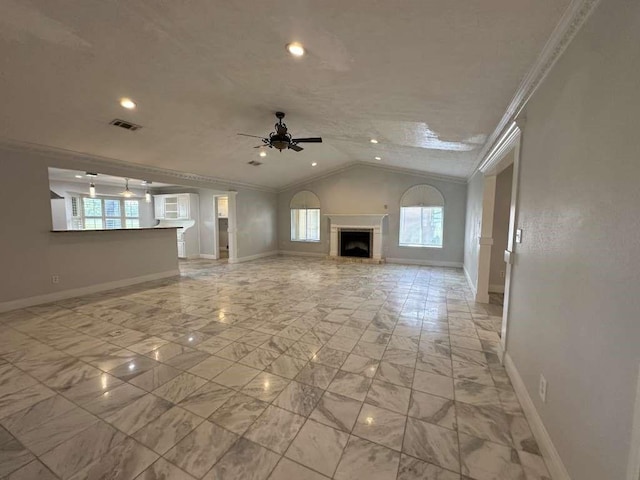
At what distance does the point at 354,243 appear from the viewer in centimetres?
856

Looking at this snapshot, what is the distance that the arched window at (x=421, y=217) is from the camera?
746cm

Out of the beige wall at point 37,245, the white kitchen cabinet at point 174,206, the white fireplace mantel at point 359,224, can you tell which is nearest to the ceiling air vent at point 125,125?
the beige wall at point 37,245

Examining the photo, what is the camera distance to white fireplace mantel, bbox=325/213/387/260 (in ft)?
26.3

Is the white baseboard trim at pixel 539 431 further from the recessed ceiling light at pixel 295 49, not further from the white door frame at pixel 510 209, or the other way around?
the recessed ceiling light at pixel 295 49

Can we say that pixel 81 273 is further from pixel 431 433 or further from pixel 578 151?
pixel 578 151

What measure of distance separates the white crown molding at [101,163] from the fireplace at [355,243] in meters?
3.94

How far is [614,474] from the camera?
100 centimetres

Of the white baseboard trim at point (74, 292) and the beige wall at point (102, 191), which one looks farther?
the beige wall at point (102, 191)

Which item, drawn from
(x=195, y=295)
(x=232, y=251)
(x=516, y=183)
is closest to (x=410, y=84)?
(x=516, y=183)

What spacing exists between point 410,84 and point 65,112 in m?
3.99

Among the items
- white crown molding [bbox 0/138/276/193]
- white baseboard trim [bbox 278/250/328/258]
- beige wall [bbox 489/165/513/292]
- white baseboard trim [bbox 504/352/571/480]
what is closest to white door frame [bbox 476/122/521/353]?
white baseboard trim [bbox 504/352/571/480]

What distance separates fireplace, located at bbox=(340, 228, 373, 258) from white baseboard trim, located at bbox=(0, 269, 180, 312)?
4.92m

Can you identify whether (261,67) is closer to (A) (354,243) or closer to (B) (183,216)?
(A) (354,243)

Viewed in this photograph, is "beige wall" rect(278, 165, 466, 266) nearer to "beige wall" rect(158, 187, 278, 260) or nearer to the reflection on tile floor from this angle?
"beige wall" rect(158, 187, 278, 260)
